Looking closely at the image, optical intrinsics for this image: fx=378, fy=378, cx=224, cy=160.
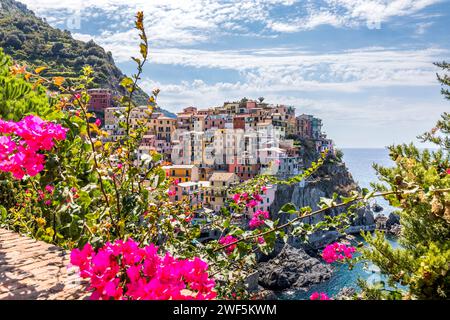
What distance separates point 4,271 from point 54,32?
118 m

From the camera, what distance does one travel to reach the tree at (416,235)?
2488mm

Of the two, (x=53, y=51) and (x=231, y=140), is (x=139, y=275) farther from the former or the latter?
(x=53, y=51)

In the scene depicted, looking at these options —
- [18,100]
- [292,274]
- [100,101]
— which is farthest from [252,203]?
[100,101]

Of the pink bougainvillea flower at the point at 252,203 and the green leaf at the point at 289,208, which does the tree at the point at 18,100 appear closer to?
the pink bougainvillea flower at the point at 252,203

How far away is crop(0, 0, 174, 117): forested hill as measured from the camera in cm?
8206

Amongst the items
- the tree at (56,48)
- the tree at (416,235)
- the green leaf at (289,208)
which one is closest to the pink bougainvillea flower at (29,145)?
the green leaf at (289,208)

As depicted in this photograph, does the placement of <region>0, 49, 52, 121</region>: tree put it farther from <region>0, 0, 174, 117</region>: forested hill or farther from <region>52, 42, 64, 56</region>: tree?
<region>52, 42, 64, 56</region>: tree

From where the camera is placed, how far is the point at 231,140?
202 ft

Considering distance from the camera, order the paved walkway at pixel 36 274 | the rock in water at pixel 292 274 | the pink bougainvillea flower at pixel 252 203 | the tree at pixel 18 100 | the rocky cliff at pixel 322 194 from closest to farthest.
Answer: the paved walkway at pixel 36 274 → the pink bougainvillea flower at pixel 252 203 → the tree at pixel 18 100 → the rock in water at pixel 292 274 → the rocky cliff at pixel 322 194

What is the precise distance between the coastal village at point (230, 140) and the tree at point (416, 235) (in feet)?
122

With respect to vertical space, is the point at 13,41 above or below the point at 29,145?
above

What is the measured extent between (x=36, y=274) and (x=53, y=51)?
97.4m

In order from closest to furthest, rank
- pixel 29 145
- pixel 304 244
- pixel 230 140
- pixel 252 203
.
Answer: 1. pixel 29 145
2. pixel 252 203
3. pixel 304 244
4. pixel 230 140

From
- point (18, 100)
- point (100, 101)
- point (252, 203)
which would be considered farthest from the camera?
point (100, 101)
